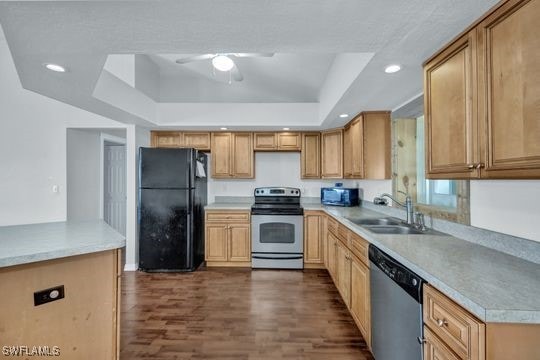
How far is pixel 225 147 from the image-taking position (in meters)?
4.00

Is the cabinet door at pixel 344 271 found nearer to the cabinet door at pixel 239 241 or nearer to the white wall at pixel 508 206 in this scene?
the white wall at pixel 508 206

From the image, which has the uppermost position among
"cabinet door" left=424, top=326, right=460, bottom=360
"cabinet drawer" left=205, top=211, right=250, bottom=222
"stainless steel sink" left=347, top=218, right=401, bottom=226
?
"stainless steel sink" left=347, top=218, right=401, bottom=226

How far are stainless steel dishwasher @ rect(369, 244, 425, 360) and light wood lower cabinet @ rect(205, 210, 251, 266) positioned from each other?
2192 mm

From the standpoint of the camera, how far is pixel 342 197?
12.0ft

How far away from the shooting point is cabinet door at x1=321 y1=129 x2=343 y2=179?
12.4 ft

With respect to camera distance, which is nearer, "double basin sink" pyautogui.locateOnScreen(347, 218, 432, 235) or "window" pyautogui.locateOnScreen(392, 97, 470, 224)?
"window" pyautogui.locateOnScreen(392, 97, 470, 224)

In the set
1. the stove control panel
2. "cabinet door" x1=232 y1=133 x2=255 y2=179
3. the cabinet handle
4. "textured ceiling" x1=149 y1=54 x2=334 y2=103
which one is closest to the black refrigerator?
"cabinet door" x1=232 y1=133 x2=255 y2=179

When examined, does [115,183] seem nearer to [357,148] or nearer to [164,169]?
[164,169]

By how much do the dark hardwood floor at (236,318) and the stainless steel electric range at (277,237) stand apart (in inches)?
10.1

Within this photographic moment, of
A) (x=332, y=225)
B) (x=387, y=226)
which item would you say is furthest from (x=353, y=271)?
(x=332, y=225)

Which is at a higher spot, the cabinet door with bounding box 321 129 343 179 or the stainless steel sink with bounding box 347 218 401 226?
the cabinet door with bounding box 321 129 343 179

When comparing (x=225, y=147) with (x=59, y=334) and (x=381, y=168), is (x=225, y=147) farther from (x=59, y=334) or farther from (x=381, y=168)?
(x=59, y=334)

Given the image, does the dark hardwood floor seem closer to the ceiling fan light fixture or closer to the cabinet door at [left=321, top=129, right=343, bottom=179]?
the cabinet door at [left=321, top=129, right=343, bottom=179]

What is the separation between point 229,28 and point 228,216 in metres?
2.74
